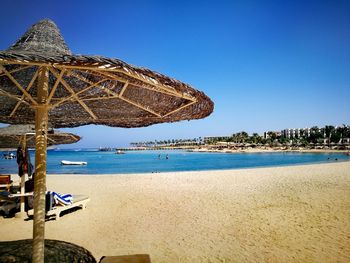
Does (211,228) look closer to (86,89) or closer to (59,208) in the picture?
(59,208)

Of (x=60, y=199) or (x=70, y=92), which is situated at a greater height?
(x=70, y=92)

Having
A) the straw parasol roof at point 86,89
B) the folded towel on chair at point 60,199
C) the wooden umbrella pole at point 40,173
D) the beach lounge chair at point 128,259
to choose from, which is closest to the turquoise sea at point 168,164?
the folded towel on chair at point 60,199

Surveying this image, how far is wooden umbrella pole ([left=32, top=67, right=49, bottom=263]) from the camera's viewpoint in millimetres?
2314

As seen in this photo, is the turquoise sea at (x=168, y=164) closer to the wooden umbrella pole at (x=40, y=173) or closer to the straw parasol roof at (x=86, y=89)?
the straw parasol roof at (x=86, y=89)

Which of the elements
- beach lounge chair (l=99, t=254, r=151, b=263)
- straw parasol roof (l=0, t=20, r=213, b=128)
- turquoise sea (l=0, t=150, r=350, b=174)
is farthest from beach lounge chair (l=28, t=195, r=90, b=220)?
turquoise sea (l=0, t=150, r=350, b=174)

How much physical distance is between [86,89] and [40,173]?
3.03 feet

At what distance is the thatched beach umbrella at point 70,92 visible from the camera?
1809mm

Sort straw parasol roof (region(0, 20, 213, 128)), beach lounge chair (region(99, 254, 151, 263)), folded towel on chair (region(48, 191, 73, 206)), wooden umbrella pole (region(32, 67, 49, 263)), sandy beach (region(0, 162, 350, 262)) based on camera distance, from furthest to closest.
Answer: folded towel on chair (region(48, 191, 73, 206))
sandy beach (region(0, 162, 350, 262))
beach lounge chair (region(99, 254, 151, 263))
wooden umbrella pole (region(32, 67, 49, 263))
straw parasol roof (region(0, 20, 213, 128))

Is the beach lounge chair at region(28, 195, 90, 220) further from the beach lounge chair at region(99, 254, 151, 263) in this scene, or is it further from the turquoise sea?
the turquoise sea

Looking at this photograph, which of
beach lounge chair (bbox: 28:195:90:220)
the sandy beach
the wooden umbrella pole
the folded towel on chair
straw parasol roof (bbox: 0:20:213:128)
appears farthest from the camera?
the folded towel on chair

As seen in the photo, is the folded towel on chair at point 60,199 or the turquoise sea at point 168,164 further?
the turquoise sea at point 168,164

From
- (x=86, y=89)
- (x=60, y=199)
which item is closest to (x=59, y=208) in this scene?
(x=60, y=199)

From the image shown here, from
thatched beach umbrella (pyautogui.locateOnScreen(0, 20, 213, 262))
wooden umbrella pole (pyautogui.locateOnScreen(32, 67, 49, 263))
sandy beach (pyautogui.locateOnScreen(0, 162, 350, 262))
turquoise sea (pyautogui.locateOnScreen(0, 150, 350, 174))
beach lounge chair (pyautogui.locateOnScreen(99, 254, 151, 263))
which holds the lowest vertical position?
turquoise sea (pyautogui.locateOnScreen(0, 150, 350, 174))

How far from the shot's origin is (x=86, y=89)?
8.32 ft
